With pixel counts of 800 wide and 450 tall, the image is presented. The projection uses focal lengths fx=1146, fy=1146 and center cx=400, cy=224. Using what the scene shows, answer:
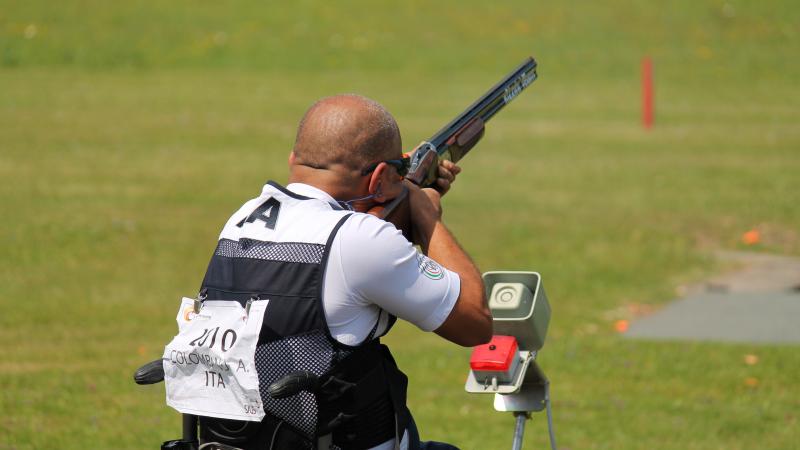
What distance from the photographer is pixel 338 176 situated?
363 centimetres

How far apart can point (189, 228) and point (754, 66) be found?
66.8ft

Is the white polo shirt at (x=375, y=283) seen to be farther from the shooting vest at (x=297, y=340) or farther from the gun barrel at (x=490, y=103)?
the gun barrel at (x=490, y=103)

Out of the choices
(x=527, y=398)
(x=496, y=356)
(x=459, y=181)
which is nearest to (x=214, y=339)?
(x=496, y=356)

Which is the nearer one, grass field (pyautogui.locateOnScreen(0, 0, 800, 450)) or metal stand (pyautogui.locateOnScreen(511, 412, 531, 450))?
metal stand (pyautogui.locateOnScreen(511, 412, 531, 450))

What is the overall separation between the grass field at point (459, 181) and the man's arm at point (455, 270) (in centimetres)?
300

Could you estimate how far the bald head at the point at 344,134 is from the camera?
3588mm

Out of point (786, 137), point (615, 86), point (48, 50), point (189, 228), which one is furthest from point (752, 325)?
point (48, 50)

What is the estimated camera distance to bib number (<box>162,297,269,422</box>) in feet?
11.2

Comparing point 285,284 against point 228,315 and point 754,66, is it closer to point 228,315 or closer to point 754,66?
point 228,315

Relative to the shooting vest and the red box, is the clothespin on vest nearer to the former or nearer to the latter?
the shooting vest

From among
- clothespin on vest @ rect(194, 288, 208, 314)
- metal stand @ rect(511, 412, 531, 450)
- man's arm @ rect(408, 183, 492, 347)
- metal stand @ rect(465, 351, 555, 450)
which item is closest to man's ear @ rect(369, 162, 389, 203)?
man's arm @ rect(408, 183, 492, 347)

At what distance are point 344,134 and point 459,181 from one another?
12.6 meters

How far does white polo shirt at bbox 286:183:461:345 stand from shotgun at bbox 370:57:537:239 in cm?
29

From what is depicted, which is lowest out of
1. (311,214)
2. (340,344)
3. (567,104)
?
(567,104)
